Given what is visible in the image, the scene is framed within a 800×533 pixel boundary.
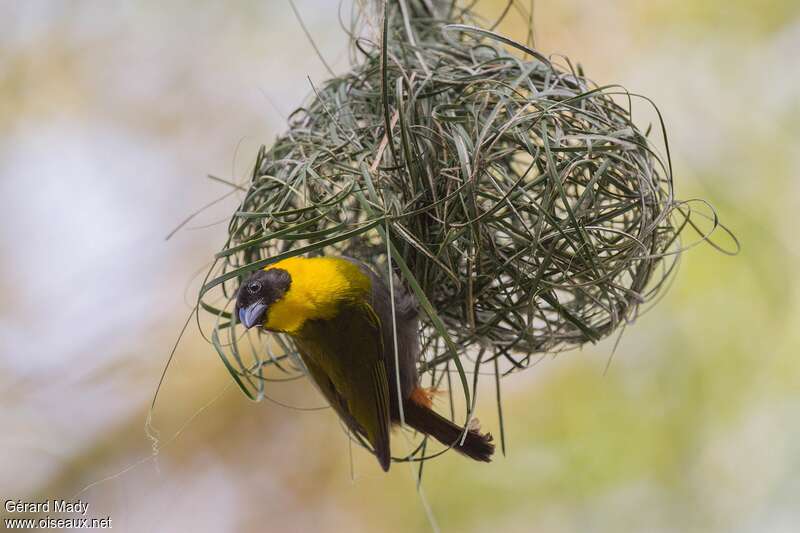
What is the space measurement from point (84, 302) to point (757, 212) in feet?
6.92

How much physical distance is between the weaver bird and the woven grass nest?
0.07 metres

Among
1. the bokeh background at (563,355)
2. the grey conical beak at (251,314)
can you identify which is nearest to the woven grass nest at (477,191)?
the grey conical beak at (251,314)

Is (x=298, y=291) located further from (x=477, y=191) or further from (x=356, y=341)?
(x=477, y=191)

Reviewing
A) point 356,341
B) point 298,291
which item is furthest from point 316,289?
point 356,341

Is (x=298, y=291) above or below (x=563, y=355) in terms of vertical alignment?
below

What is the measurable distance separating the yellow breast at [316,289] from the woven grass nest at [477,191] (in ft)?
0.21

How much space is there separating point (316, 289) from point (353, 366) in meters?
0.17

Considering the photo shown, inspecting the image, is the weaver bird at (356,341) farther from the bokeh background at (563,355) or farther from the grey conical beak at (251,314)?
the bokeh background at (563,355)

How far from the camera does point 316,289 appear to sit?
1.48 m

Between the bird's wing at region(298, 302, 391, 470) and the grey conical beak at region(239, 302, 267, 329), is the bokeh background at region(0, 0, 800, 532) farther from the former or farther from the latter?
the grey conical beak at region(239, 302, 267, 329)

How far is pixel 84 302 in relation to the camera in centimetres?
234

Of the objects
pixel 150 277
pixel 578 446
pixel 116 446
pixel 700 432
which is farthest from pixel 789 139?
pixel 116 446

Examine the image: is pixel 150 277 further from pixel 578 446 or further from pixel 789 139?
pixel 789 139

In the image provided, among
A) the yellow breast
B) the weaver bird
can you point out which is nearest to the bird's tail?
the weaver bird
